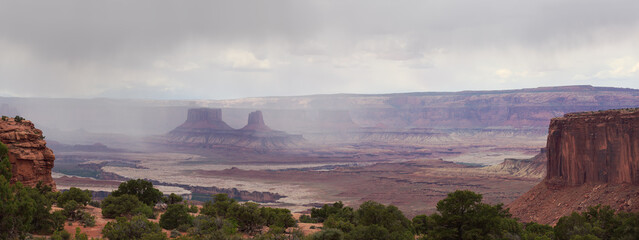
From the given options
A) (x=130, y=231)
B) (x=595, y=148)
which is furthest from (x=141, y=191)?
(x=595, y=148)

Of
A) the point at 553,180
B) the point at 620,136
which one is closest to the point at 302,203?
the point at 553,180

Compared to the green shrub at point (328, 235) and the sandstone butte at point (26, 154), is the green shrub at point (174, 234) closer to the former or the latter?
the green shrub at point (328, 235)

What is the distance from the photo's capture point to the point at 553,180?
5662 centimetres

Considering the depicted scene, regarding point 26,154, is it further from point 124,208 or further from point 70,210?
point 124,208

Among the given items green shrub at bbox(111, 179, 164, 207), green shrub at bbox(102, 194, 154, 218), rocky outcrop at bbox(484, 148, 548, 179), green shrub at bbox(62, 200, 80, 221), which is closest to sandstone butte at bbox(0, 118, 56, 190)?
green shrub at bbox(102, 194, 154, 218)

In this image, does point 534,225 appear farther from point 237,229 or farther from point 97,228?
point 97,228

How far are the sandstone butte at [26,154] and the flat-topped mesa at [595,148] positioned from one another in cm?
4192

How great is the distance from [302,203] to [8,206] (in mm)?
73810

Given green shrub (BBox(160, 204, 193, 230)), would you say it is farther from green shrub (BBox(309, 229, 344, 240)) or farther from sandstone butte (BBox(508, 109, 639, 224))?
sandstone butte (BBox(508, 109, 639, 224))

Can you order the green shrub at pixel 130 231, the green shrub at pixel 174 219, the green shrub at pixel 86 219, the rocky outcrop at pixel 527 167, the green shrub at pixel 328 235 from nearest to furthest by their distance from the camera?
the green shrub at pixel 130 231
the green shrub at pixel 328 235
the green shrub at pixel 86 219
the green shrub at pixel 174 219
the rocky outcrop at pixel 527 167

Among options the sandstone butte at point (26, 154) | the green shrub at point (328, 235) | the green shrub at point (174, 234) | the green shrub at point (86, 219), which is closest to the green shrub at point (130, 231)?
the green shrub at point (174, 234)

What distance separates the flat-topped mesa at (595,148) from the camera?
51125 mm

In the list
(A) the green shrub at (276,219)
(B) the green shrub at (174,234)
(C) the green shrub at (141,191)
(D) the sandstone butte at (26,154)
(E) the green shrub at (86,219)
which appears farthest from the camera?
(C) the green shrub at (141,191)

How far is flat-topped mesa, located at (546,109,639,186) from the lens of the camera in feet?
168
